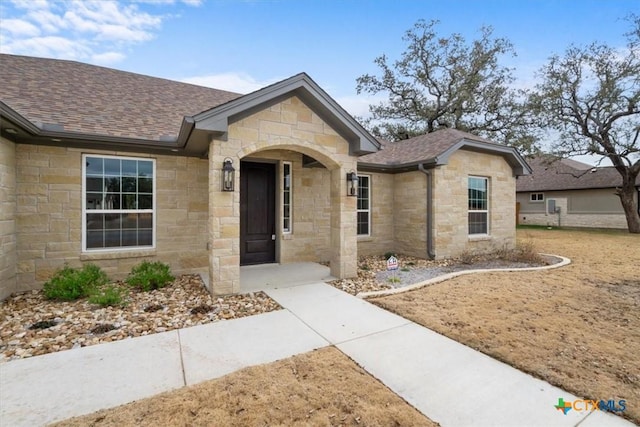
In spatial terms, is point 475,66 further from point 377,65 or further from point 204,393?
point 204,393

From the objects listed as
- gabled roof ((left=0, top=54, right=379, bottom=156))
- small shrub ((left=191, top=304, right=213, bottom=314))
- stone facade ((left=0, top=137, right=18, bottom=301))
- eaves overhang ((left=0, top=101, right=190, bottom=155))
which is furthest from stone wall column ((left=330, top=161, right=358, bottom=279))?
stone facade ((left=0, top=137, right=18, bottom=301))

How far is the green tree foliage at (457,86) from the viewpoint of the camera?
20.7 m

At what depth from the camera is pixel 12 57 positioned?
8250mm

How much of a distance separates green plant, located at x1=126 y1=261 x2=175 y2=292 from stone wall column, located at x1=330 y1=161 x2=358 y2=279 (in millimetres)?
3622

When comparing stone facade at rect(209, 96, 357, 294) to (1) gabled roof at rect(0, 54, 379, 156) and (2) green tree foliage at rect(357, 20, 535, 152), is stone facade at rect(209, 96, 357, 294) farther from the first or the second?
(2) green tree foliage at rect(357, 20, 535, 152)

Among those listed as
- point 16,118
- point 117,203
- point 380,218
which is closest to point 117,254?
point 117,203

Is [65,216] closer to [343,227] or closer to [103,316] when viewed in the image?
[103,316]

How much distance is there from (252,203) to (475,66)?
21026mm

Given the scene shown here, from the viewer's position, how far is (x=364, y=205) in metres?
9.70

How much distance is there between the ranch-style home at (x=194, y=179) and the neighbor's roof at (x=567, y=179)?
15.5m

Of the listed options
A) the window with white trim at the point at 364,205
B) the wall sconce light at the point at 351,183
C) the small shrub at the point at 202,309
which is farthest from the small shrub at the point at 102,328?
the window with white trim at the point at 364,205

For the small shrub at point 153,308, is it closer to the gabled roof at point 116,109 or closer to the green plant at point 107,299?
the green plant at point 107,299

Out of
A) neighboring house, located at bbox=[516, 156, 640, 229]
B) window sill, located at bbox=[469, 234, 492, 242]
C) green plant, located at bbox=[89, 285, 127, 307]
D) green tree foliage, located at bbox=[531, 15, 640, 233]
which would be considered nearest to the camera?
green plant, located at bbox=[89, 285, 127, 307]

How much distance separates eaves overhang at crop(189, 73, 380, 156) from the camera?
5.04m
